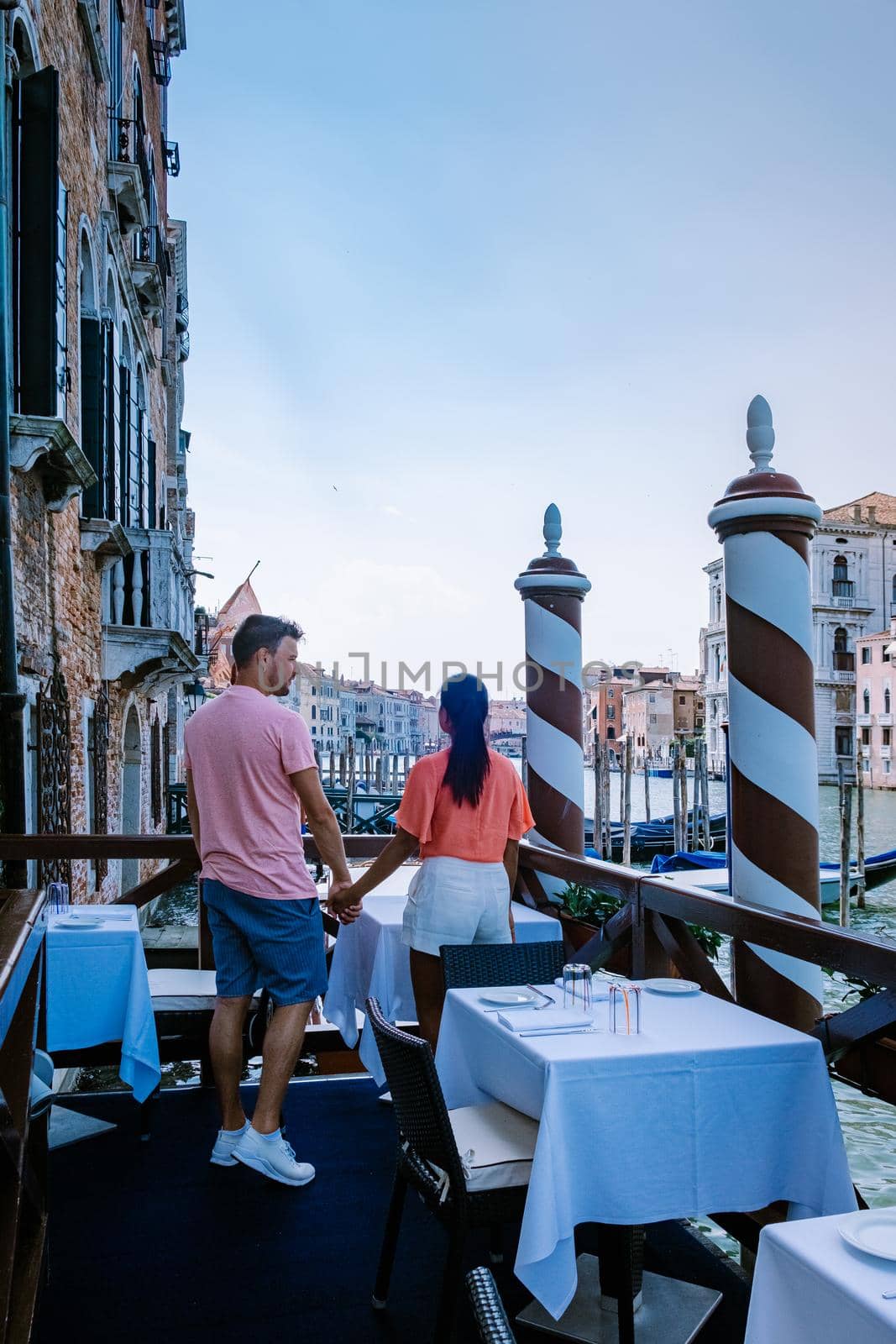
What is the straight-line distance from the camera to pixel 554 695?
5324 millimetres

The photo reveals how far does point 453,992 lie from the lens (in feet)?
9.16

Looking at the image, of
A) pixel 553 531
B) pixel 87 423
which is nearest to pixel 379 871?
pixel 553 531

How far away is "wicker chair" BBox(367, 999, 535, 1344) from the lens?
2.11 metres

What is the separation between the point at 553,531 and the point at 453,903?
2733 mm

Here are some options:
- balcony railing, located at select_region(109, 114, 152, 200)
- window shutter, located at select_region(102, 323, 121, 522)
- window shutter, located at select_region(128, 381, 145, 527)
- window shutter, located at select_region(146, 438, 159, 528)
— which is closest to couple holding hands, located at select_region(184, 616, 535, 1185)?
window shutter, located at select_region(102, 323, 121, 522)

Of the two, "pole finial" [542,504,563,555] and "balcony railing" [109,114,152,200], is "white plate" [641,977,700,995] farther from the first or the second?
"balcony railing" [109,114,152,200]

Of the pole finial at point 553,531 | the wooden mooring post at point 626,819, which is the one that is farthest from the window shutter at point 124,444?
the wooden mooring post at point 626,819

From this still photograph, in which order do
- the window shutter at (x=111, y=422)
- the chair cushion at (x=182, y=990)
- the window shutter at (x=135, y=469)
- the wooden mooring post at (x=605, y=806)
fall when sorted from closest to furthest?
the chair cushion at (x=182, y=990), the window shutter at (x=111, y=422), the window shutter at (x=135, y=469), the wooden mooring post at (x=605, y=806)

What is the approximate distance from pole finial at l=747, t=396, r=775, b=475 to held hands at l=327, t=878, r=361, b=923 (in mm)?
1949

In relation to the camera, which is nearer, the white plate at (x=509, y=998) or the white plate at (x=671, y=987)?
the white plate at (x=509, y=998)

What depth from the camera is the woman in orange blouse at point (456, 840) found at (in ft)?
10.6

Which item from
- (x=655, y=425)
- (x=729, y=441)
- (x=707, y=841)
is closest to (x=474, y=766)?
(x=729, y=441)

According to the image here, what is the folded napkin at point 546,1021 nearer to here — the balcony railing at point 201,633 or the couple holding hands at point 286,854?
the couple holding hands at point 286,854

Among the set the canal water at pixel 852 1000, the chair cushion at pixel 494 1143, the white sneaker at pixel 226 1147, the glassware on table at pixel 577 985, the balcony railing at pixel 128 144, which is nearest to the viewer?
the chair cushion at pixel 494 1143
